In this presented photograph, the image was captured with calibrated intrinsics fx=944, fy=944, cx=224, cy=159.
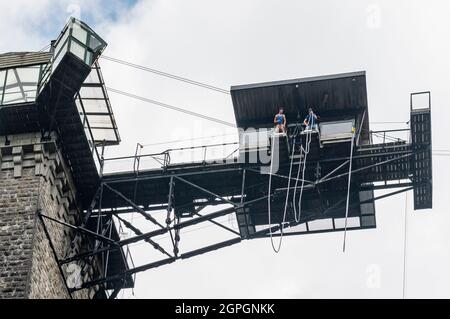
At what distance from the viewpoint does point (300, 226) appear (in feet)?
123

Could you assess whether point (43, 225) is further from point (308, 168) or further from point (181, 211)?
point (308, 168)

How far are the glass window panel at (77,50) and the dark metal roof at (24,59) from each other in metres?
2.05

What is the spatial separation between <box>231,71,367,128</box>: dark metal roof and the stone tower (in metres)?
5.71

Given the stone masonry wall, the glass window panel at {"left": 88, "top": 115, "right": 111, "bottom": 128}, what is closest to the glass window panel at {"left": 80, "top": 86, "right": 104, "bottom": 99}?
the glass window panel at {"left": 88, "top": 115, "right": 111, "bottom": 128}

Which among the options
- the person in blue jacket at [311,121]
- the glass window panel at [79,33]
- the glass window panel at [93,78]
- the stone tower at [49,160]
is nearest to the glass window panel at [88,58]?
the stone tower at [49,160]

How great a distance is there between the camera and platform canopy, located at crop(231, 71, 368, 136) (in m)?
35.7

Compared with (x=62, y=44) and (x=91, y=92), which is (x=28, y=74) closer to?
(x=62, y=44)

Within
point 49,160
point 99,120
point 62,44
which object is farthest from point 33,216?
point 99,120

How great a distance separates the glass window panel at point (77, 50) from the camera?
109ft

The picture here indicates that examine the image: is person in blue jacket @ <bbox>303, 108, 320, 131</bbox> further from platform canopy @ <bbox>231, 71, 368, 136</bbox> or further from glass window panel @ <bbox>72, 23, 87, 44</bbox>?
glass window panel @ <bbox>72, 23, 87, 44</bbox>

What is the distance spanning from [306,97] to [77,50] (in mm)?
8958

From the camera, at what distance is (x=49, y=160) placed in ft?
113

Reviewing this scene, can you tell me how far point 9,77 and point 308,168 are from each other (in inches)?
455

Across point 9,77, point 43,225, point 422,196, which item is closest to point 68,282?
point 43,225
